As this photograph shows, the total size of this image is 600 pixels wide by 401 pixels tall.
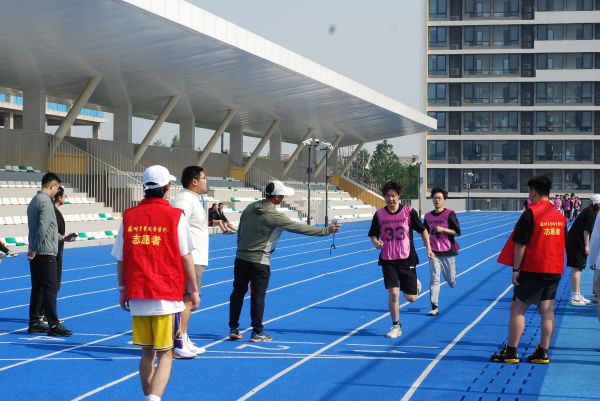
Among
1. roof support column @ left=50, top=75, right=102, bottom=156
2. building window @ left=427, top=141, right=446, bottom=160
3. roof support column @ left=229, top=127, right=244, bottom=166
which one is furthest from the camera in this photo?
building window @ left=427, top=141, right=446, bottom=160

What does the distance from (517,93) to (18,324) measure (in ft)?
273

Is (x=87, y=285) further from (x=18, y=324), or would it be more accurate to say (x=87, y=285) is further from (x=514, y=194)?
(x=514, y=194)

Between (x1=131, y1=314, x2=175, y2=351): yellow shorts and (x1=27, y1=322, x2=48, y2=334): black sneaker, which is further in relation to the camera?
(x1=27, y1=322, x2=48, y2=334): black sneaker

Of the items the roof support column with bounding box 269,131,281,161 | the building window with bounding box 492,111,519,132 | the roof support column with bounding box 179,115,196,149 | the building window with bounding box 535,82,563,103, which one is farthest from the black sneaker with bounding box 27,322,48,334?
the building window with bounding box 535,82,563,103

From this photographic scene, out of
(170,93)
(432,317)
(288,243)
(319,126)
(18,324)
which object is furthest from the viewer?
(319,126)

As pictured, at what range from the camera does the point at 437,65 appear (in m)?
90.8

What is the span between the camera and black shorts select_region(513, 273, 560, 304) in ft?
28.7

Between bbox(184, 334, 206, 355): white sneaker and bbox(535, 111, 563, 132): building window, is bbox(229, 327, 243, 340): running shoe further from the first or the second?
bbox(535, 111, 563, 132): building window

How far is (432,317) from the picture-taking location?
12508 millimetres

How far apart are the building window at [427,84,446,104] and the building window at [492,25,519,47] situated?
6.94 meters

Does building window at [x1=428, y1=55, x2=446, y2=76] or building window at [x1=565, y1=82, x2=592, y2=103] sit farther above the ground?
building window at [x1=428, y1=55, x2=446, y2=76]

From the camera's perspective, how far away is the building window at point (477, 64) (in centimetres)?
8994

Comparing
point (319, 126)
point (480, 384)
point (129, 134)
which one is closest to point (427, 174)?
point (319, 126)

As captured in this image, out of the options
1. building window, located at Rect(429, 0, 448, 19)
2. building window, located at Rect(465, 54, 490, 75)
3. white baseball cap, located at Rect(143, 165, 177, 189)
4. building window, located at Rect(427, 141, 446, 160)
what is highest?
building window, located at Rect(429, 0, 448, 19)
